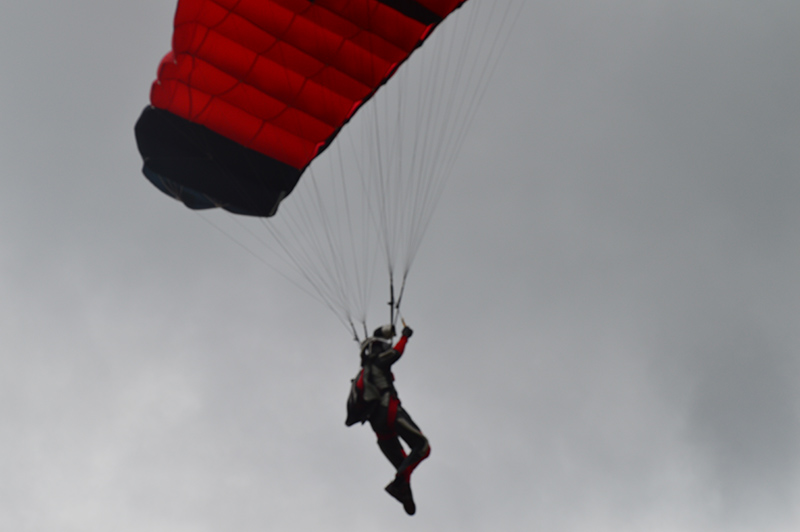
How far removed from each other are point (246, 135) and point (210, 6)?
1.96m

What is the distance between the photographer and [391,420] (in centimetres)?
1129

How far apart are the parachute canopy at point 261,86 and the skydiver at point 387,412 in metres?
3.45

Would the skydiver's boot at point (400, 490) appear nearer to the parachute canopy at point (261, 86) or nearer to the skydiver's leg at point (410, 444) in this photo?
the skydiver's leg at point (410, 444)

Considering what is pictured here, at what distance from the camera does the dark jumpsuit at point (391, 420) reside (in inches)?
443

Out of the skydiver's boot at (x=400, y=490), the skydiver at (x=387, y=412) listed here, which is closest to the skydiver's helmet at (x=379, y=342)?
the skydiver at (x=387, y=412)

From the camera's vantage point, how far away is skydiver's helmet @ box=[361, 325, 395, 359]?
1170cm

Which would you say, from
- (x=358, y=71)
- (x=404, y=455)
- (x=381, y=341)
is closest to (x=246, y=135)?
(x=358, y=71)

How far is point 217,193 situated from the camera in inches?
531

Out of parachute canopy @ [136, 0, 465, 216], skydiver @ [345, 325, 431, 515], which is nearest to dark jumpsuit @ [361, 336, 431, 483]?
skydiver @ [345, 325, 431, 515]

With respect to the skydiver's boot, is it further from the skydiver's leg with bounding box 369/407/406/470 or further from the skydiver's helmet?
the skydiver's helmet

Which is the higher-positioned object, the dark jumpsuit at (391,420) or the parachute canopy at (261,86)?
the parachute canopy at (261,86)

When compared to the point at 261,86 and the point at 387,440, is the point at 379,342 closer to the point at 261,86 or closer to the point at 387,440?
the point at 387,440

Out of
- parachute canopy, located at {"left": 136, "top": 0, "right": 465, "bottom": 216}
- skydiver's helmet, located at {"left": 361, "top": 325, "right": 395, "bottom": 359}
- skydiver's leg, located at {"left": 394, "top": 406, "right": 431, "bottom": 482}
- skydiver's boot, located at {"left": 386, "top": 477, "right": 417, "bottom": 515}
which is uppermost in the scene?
parachute canopy, located at {"left": 136, "top": 0, "right": 465, "bottom": 216}

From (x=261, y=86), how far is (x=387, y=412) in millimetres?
5159
